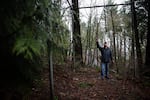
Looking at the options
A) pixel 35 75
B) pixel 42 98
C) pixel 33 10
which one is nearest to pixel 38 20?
pixel 33 10

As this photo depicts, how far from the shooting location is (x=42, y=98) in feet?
23.3

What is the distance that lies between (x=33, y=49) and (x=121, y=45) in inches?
1238

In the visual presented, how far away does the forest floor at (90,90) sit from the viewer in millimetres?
8094

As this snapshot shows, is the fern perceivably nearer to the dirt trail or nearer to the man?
the dirt trail

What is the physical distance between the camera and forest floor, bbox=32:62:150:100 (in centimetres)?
809

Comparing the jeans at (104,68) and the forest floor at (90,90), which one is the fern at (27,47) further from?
the jeans at (104,68)

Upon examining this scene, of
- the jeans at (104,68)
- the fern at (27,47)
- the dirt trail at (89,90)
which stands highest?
the fern at (27,47)

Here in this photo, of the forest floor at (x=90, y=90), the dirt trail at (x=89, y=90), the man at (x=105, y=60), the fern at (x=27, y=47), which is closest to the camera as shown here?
the fern at (x=27, y=47)

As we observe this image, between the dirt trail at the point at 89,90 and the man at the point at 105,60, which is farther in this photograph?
the man at the point at 105,60

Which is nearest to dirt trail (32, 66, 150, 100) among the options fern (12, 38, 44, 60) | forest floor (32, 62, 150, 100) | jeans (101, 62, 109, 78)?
forest floor (32, 62, 150, 100)

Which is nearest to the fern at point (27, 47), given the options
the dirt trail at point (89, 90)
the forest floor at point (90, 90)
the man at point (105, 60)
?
the forest floor at point (90, 90)

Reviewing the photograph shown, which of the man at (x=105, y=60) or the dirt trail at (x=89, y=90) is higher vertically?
the man at (x=105, y=60)

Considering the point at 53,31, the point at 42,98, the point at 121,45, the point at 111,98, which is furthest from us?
the point at 121,45

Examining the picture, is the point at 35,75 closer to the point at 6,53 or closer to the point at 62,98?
the point at 6,53
